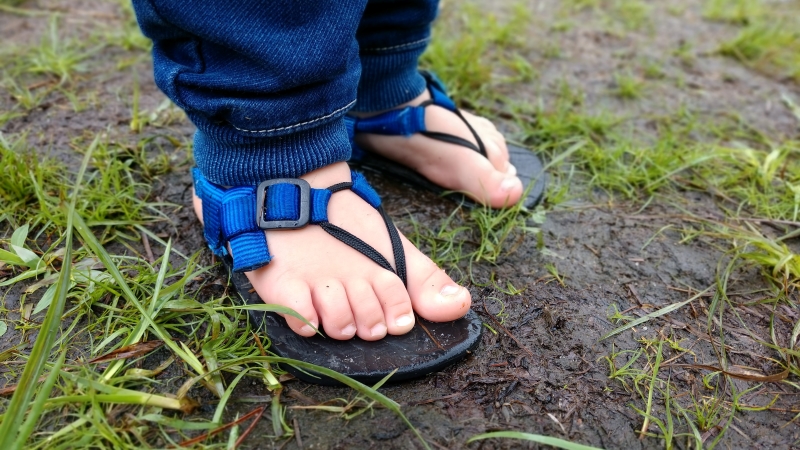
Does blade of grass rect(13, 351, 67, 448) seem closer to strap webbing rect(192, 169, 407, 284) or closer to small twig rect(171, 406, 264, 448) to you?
small twig rect(171, 406, 264, 448)

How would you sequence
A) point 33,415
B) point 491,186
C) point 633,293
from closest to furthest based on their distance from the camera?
point 33,415 → point 633,293 → point 491,186

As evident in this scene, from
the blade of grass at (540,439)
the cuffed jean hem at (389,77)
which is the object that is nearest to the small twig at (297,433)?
the blade of grass at (540,439)

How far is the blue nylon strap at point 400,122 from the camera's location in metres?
1.48

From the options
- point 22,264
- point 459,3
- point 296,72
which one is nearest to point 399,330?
point 296,72

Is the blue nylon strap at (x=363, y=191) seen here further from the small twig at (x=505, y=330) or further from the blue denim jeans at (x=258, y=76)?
the small twig at (x=505, y=330)

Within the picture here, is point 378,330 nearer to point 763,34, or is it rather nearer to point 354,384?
point 354,384

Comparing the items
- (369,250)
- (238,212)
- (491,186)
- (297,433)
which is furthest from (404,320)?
(491,186)

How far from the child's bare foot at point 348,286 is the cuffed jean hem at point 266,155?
11 centimetres

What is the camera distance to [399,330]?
41.3 inches

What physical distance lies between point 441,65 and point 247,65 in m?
1.10

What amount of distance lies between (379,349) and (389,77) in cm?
74

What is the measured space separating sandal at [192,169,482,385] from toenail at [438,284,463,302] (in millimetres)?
53

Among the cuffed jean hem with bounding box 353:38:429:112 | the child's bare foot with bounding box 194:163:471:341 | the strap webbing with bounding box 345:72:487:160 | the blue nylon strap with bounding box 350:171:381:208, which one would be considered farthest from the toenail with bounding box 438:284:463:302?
the cuffed jean hem with bounding box 353:38:429:112

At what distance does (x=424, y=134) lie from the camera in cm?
149
